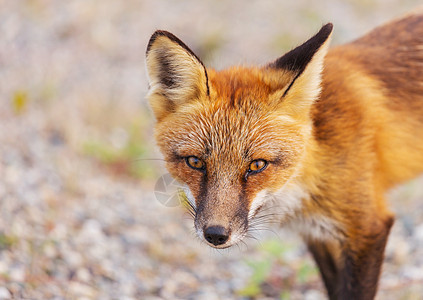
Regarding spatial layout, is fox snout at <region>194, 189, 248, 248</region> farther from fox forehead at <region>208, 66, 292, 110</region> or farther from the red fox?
fox forehead at <region>208, 66, 292, 110</region>

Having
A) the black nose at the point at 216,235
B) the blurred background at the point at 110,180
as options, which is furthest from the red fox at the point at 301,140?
the blurred background at the point at 110,180

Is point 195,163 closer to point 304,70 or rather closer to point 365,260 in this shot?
point 304,70

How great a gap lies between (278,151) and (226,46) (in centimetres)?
660

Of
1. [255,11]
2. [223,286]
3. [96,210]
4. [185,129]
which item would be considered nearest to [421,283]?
[223,286]

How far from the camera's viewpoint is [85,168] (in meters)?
5.73

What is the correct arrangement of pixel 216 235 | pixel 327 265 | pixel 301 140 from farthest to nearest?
pixel 327 265 < pixel 301 140 < pixel 216 235

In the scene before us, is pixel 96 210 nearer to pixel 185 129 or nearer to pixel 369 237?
pixel 185 129

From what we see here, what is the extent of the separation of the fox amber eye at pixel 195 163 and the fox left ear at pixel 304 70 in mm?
622

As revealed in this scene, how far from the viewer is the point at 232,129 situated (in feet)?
9.11

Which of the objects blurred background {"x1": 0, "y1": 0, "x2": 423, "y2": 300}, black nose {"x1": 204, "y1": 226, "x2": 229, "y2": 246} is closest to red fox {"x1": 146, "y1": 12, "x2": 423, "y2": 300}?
black nose {"x1": 204, "y1": 226, "x2": 229, "y2": 246}

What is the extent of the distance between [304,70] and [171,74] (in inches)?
32.6

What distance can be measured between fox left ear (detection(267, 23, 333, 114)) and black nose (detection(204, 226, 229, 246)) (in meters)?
0.87

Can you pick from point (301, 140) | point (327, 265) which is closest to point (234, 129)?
point (301, 140)

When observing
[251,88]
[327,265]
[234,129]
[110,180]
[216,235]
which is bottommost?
[110,180]
